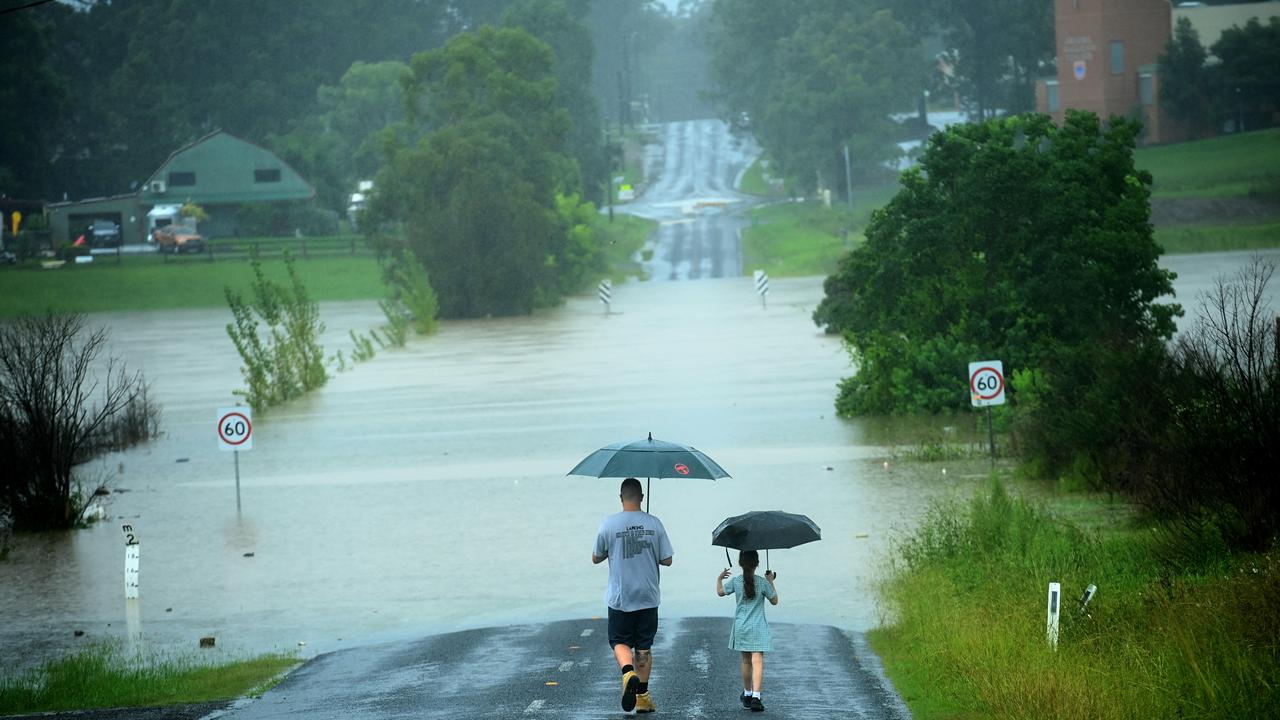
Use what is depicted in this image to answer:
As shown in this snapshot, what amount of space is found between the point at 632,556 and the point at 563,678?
2558 mm

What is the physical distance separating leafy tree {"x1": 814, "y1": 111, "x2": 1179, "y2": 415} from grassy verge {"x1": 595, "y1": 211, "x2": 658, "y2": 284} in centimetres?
6080

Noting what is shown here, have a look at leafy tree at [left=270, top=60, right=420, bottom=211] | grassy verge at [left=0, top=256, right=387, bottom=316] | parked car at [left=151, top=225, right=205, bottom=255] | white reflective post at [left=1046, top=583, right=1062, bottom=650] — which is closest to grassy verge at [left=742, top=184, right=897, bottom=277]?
grassy verge at [left=0, top=256, right=387, bottom=316]

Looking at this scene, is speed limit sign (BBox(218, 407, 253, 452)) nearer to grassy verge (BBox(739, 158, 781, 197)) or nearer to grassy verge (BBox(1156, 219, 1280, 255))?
grassy verge (BBox(1156, 219, 1280, 255))

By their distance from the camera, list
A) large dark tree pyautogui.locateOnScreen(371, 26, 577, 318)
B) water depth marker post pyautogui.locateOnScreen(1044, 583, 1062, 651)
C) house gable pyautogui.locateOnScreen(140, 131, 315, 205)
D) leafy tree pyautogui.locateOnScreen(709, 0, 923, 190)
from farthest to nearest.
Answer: leafy tree pyautogui.locateOnScreen(709, 0, 923, 190), house gable pyautogui.locateOnScreen(140, 131, 315, 205), large dark tree pyautogui.locateOnScreen(371, 26, 577, 318), water depth marker post pyautogui.locateOnScreen(1044, 583, 1062, 651)

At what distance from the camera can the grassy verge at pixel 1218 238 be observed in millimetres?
83375

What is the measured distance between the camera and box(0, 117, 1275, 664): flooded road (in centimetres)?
2053

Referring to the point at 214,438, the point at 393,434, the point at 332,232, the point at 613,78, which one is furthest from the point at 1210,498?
the point at 613,78

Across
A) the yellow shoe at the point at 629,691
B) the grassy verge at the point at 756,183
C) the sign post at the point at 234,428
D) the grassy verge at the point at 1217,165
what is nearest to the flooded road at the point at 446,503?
the sign post at the point at 234,428

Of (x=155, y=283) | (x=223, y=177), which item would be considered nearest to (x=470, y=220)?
(x=155, y=283)

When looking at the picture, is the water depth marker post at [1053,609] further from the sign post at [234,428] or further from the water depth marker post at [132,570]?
the sign post at [234,428]

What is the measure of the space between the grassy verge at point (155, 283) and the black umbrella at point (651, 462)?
77408mm

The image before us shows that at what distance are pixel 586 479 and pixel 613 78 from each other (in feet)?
555

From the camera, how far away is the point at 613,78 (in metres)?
196

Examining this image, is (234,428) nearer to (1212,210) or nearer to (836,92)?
(1212,210)
